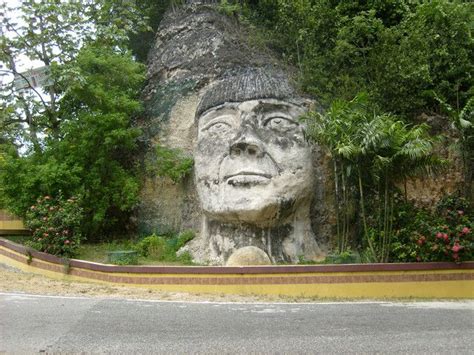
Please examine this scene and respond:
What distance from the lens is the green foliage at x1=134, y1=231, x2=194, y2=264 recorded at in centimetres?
1396

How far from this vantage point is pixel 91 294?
11.0 m

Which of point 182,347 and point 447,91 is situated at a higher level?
point 447,91

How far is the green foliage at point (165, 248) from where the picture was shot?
13963 millimetres

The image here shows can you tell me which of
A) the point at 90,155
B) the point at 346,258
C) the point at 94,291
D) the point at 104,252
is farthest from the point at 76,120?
the point at 346,258

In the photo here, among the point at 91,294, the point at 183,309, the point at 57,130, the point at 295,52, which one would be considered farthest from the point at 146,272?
the point at 295,52

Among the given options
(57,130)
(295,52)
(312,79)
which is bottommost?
(57,130)

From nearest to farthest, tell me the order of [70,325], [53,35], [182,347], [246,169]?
[182,347] < [70,325] < [246,169] < [53,35]

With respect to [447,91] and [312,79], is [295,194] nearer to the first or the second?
[312,79]

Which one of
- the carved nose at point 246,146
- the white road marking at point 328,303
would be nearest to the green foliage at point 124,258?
the white road marking at point 328,303

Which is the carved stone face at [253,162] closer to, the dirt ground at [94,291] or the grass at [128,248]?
the grass at [128,248]

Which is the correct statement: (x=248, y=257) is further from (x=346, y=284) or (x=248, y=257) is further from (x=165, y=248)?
(x=165, y=248)

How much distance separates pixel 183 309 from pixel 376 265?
4.22m

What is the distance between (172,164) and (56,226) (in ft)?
12.3

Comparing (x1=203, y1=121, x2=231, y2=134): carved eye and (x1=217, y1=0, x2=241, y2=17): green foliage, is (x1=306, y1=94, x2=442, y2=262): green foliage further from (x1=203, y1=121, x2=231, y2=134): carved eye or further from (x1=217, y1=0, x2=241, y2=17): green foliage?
(x1=217, y1=0, x2=241, y2=17): green foliage
